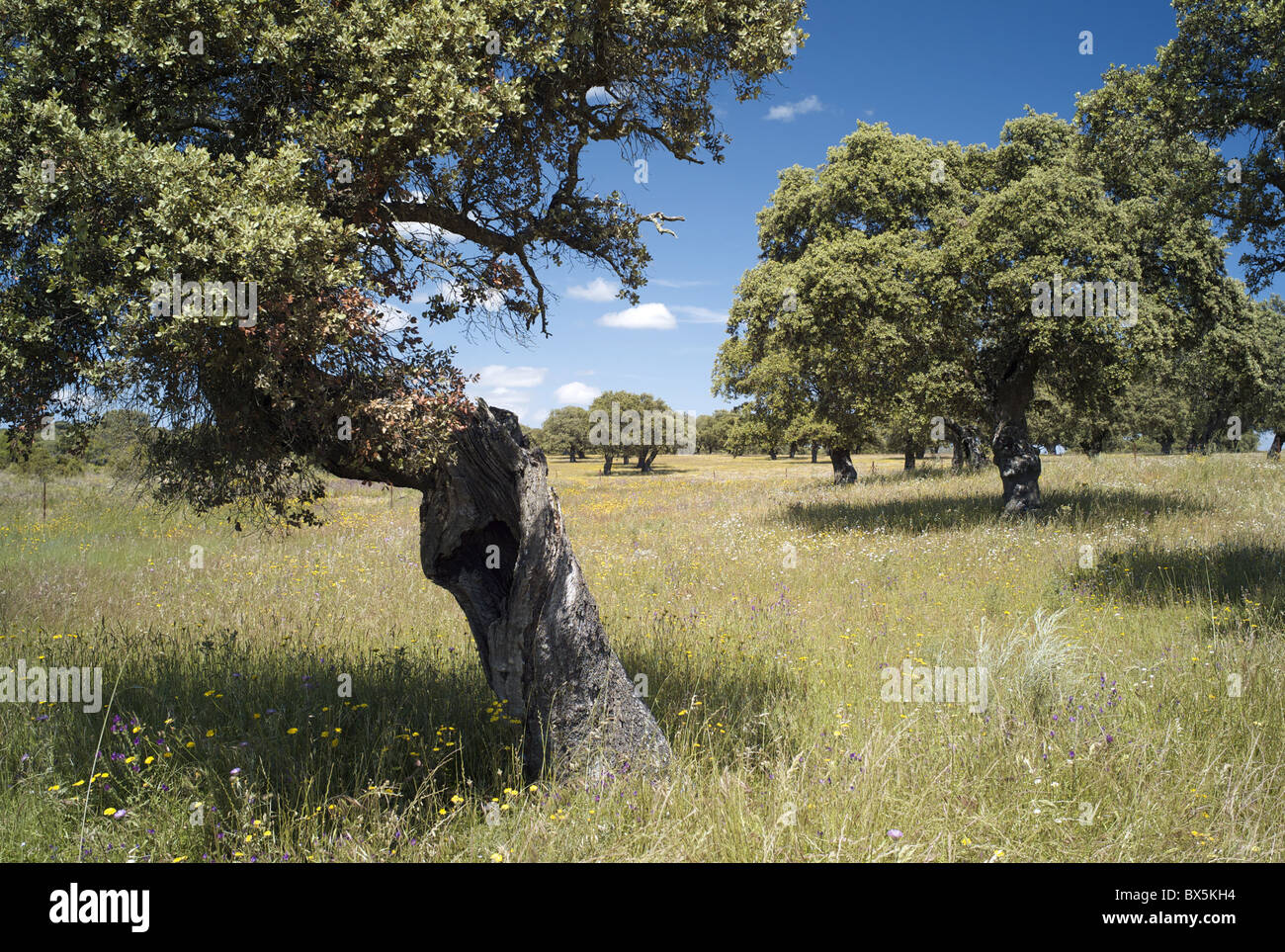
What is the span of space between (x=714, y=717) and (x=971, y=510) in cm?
1471

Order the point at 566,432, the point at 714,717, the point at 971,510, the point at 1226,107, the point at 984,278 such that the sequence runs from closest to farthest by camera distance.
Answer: the point at 714,717 → the point at 1226,107 → the point at 984,278 → the point at 971,510 → the point at 566,432

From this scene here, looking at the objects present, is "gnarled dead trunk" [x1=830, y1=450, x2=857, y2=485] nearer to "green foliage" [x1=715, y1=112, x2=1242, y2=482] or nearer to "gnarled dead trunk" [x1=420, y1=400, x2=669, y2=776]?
"green foliage" [x1=715, y1=112, x2=1242, y2=482]

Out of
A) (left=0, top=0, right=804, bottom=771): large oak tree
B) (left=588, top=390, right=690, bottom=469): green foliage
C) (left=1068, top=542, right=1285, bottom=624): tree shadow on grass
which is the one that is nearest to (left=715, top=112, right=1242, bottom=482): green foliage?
(left=1068, top=542, right=1285, bottom=624): tree shadow on grass

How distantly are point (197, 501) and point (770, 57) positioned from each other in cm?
614

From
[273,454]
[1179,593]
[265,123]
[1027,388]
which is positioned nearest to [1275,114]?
[1179,593]

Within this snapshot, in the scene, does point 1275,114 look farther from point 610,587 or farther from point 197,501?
point 197,501

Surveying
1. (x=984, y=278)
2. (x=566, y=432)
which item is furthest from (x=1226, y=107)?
(x=566, y=432)

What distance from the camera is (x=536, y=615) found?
5098mm

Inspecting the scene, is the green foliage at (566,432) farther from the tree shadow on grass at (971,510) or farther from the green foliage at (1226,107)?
the green foliage at (1226,107)

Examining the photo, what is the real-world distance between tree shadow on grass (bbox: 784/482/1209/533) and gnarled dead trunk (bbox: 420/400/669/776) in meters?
12.3

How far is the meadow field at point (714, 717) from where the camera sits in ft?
13.7

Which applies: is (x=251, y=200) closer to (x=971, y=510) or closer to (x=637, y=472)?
(x=971, y=510)

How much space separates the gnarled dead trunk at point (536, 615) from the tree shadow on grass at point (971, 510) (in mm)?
12304

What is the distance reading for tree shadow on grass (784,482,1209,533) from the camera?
15.9m
